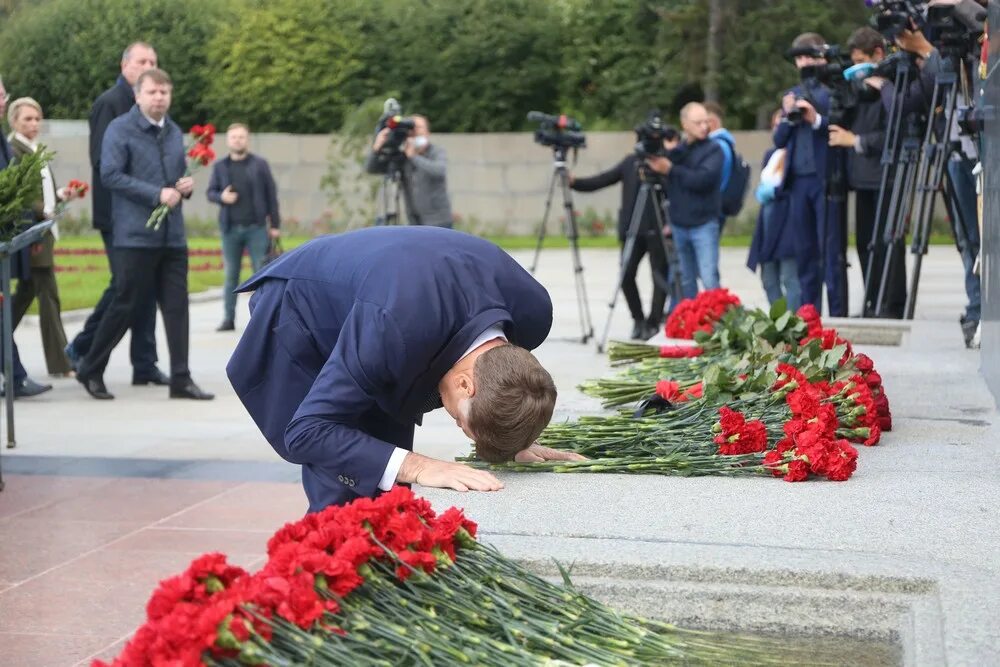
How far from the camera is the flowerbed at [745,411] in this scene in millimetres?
3893

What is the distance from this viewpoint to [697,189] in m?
10.8

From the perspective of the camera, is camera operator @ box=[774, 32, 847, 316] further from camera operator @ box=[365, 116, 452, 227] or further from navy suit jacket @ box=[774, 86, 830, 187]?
camera operator @ box=[365, 116, 452, 227]

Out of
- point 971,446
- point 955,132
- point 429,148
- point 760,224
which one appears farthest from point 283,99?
point 971,446

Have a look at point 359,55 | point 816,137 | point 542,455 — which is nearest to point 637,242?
point 816,137

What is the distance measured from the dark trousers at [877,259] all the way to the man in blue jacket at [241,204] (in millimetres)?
5756

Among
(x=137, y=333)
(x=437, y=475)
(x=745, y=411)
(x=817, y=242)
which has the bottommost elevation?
(x=137, y=333)

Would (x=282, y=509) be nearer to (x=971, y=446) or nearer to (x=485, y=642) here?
(x=971, y=446)

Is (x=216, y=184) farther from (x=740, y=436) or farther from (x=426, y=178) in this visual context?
(x=740, y=436)

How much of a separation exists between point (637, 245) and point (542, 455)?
8.06m

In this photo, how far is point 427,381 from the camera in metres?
3.23

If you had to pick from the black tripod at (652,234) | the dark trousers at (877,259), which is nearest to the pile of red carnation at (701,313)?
the dark trousers at (877,259)

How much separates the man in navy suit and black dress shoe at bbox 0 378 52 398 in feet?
18.9

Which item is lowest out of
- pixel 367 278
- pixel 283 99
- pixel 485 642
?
pixel 283 99

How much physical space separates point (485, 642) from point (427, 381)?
0.96 meters
